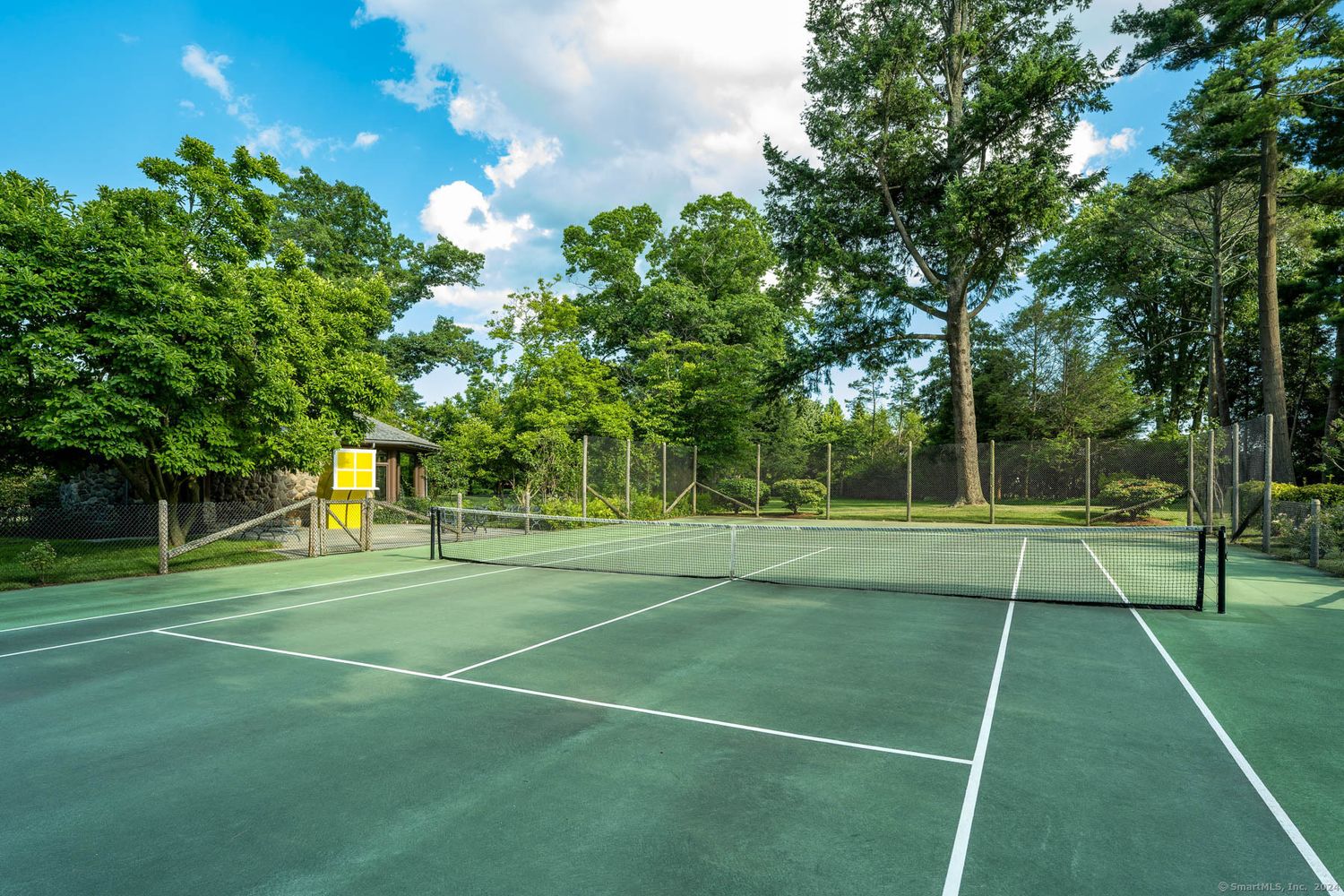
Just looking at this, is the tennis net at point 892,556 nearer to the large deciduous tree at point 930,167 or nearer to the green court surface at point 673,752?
the green court surface at point 673,752

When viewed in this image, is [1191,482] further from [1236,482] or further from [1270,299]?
[1270,299]

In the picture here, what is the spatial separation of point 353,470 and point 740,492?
1417cm

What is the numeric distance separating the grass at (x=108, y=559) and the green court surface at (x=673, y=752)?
11.6ft

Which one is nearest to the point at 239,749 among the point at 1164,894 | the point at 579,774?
the point at 579,774

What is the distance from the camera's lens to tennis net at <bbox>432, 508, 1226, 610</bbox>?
9.67 m

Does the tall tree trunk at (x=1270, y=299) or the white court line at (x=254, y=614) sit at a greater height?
the tall tree trunk at (x=1270, y=299)

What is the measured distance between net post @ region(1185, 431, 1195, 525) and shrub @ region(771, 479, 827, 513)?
11.1 m

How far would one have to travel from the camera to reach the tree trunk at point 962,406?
24.5m

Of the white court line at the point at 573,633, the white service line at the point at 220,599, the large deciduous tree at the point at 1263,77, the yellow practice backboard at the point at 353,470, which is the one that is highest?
the large deciduous tree at the point at 1263,77

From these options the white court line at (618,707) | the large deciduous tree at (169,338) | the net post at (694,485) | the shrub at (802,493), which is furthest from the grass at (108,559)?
the shrub at (802,493)

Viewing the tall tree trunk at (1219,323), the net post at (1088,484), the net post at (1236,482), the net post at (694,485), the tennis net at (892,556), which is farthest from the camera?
the tall tree trunk at (1219,323)

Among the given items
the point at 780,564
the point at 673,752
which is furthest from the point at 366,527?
the point at 673,752

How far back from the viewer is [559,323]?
28.7 m

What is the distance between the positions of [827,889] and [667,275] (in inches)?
1443
